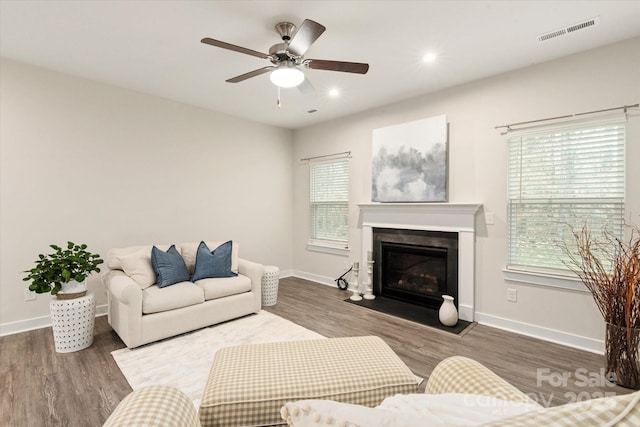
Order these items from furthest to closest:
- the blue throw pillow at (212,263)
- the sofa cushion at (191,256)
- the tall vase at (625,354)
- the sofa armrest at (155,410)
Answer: the sofa cushion at (191,256) → the blue throw pillow at (212,263) → the tall vase at (625,354) → the sofa armrest at (155,410)

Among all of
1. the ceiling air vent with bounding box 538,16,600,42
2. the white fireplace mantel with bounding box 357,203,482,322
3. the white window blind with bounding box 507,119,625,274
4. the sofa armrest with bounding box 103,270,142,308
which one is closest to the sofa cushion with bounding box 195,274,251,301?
the sofa armrest with bounding box 103,270,142,308

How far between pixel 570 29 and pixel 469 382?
2872 mm

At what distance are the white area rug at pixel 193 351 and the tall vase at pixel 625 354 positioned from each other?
232cm

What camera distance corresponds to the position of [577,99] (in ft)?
9.21

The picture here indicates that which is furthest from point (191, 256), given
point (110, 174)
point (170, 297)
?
point (110, 174)

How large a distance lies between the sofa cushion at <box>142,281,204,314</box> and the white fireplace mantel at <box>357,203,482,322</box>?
8.25 feet

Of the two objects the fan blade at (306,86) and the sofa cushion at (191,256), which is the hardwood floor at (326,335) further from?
the fan blade at (306,86)

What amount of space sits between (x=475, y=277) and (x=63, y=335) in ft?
13.5

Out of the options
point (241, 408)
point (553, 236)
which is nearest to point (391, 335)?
point (553, 236)

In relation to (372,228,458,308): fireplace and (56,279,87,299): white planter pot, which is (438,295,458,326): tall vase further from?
(56,279,87,299): white planter pot

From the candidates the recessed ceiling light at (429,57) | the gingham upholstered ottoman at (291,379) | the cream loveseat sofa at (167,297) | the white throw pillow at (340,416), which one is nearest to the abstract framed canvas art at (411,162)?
the recessed ceiling light at (429,57)

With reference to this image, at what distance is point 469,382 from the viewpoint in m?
1.13

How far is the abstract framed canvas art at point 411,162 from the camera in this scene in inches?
145

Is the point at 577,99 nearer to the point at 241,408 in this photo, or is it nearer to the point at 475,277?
the point at 475,277
